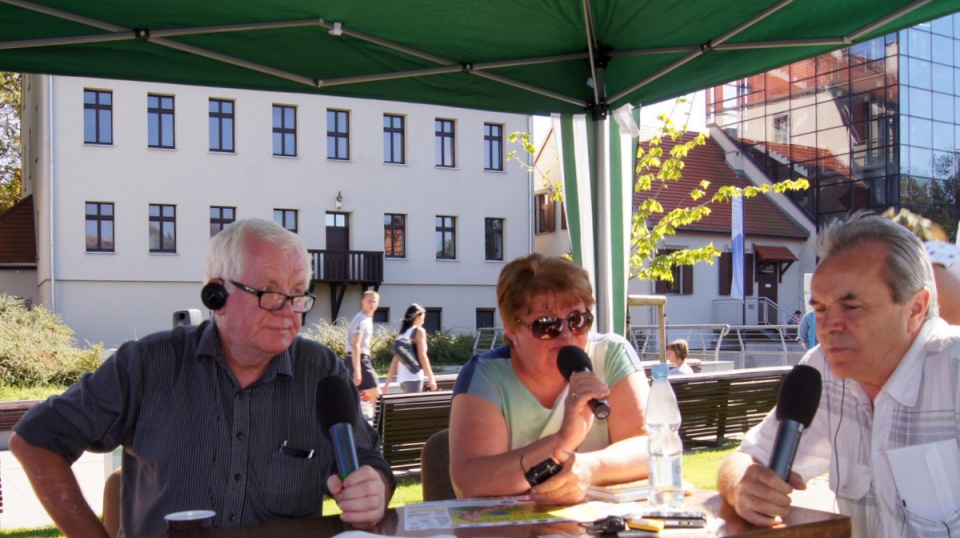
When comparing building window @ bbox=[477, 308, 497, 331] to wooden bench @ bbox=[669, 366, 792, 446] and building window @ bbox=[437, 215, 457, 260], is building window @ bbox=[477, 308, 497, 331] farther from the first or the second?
wooden bench @ bbox=[669, 366, 792, 446]

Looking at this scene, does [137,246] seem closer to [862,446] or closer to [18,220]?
[18,220]

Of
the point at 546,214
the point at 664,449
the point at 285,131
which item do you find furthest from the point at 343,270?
the point at 664,449

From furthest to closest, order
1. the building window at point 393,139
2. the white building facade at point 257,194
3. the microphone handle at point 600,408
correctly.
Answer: the building window at point 393,139, the white building facade at point 257,194, the microphone handle at point 600,408

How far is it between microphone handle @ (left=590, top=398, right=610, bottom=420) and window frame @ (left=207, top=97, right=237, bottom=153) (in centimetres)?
2935

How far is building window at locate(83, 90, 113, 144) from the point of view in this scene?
28.4 metres

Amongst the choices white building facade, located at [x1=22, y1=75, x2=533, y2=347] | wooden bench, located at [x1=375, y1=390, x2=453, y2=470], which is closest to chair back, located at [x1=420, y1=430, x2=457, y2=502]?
wooden bench, located at [x1=375, y1=390, x2=453, y2=470]

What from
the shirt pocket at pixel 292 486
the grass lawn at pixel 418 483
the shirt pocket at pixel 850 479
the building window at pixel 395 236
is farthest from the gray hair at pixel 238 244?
the building window at pixel 395 236

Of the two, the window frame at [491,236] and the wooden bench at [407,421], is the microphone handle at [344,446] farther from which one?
the window frame at [491,236]

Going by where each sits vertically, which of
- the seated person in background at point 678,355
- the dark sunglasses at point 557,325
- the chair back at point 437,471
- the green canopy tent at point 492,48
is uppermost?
the green canopy tent at point 492,48

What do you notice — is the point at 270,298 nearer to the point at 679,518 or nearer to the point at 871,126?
the point at 679,518

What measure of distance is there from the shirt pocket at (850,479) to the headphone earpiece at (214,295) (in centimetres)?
202

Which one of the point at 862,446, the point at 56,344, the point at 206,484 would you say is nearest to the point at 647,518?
the point at 862,446

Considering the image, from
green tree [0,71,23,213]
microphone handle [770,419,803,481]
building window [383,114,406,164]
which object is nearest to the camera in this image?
microphone handle [770,419,803,481]

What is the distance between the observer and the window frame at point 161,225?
2939 cm
